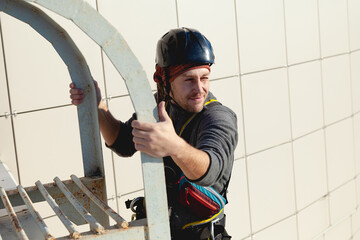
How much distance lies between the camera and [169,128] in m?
1.54

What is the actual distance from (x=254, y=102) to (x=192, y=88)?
1988mm

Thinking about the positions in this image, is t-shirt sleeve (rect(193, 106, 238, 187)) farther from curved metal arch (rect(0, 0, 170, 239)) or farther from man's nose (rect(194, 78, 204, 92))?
curved metal arch (rect(0, 0, 170, 239))

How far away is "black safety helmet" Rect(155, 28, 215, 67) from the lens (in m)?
2.16

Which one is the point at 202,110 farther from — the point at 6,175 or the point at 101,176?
the point at 6,175

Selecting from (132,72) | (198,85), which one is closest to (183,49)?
(198,85)

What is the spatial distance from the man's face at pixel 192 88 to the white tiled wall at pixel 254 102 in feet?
2.87

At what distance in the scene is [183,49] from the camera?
2.17 metres

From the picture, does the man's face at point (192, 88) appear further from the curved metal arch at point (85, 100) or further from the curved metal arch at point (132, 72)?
the curved metal arch at point (132, 72)

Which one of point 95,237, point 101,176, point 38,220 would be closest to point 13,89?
point 101,176

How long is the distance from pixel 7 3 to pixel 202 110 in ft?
2.64

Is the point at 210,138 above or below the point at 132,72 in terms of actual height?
below

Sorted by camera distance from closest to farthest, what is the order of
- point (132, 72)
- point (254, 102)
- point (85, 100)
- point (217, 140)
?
point (132, 72) < point (217, 140) < point (85, 100) < point (254, 102)

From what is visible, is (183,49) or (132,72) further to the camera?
(183,49)

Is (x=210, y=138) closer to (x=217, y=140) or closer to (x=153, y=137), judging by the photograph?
(x=217, y=140)
